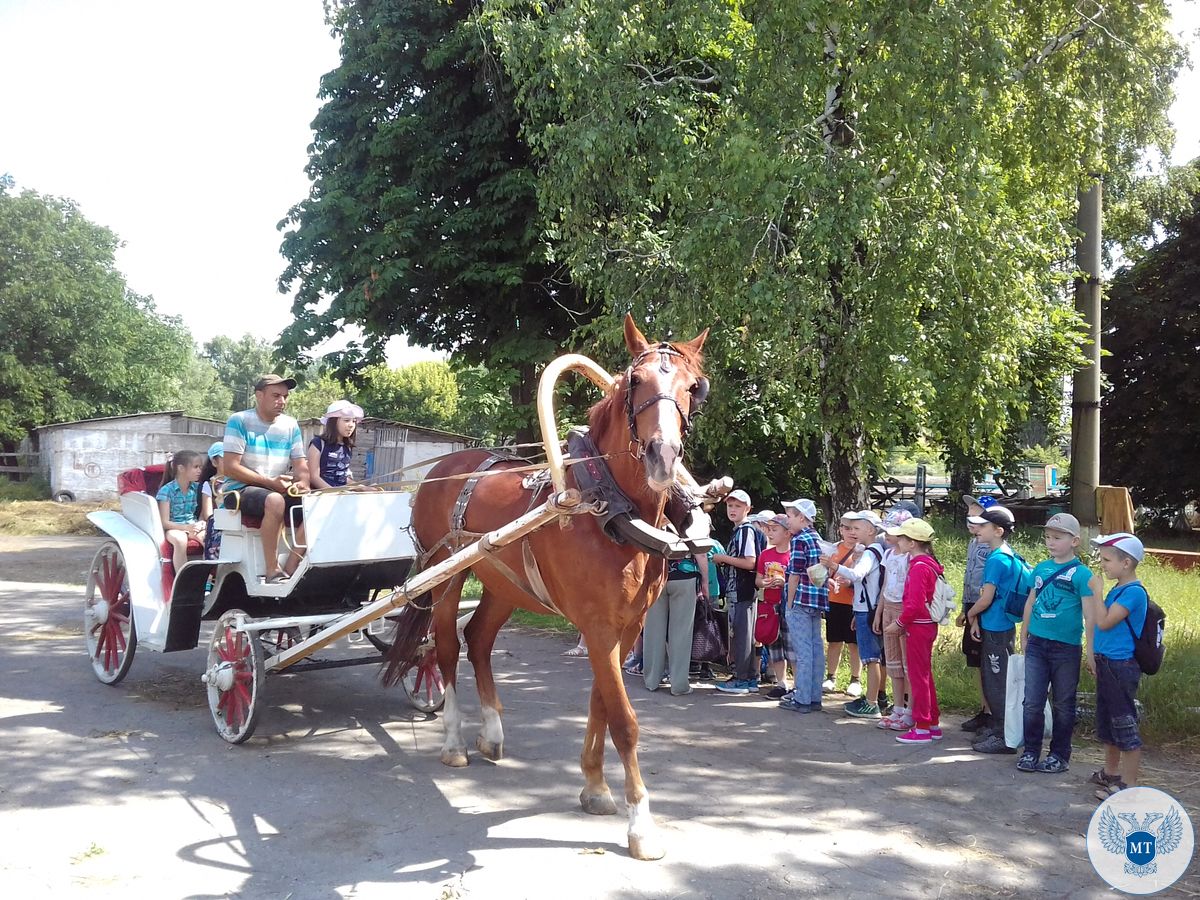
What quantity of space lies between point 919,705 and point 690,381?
11.6 feet

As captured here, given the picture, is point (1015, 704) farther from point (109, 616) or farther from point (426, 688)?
point (109, 616)

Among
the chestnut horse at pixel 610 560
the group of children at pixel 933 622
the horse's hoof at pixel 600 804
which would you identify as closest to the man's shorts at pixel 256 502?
the chestnut horse at pixel 610 560

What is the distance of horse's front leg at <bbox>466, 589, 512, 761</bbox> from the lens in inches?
227

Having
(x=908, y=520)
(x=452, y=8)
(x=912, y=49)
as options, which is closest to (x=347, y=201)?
(x=452, y=8)

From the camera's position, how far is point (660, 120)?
10547 millimetres

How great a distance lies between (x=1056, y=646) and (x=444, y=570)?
12.2ft

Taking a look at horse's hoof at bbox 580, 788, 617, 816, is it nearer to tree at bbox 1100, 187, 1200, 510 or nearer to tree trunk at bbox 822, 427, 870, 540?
tree trunk at bbox 822, 427, 870, 540

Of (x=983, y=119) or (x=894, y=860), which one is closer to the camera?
(x=894, y=860)

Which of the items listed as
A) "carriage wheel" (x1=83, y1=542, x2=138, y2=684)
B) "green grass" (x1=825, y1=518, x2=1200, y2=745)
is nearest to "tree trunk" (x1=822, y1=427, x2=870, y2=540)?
"green grass" (x1=825, y1=518, x2=1200, y2=745)

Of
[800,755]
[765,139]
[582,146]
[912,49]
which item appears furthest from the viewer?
[582,146]

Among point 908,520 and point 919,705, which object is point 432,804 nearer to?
point 919,705

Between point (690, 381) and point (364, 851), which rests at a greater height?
point (690, 381)

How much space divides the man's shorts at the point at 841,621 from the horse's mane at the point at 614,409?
12.1 ft

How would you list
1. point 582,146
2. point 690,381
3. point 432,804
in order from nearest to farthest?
1. point 690,381
2. point 432,804
3. point 582,146
